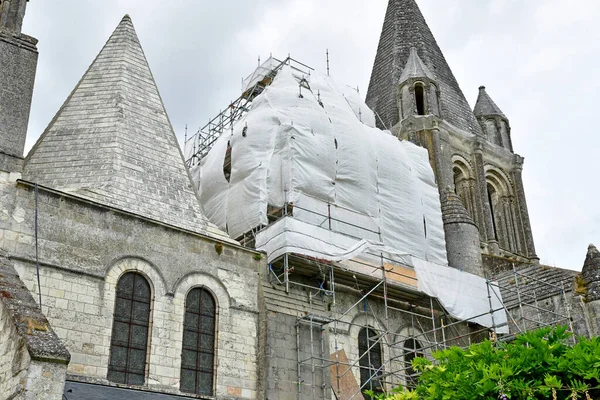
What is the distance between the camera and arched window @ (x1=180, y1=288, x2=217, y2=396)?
13.4 meters

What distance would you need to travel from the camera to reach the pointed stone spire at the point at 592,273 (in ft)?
58.9

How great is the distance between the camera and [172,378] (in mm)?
13094

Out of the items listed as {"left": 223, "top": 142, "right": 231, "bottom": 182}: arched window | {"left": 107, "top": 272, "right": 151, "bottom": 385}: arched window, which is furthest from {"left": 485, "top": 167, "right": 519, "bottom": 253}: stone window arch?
{"left": 107, "top": 272, "right": 151, "bottom": 385}: arched window

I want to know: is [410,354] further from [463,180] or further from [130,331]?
[463,180]

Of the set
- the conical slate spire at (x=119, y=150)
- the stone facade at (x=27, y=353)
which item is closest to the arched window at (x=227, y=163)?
the conical slate spire at (x=119, y=150)

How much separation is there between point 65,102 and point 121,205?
360 cm

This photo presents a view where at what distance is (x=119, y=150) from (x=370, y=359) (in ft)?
22.8

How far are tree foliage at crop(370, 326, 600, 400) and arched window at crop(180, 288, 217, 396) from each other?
580 cm

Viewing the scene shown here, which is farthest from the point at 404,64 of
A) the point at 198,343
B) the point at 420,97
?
the point at 198,343

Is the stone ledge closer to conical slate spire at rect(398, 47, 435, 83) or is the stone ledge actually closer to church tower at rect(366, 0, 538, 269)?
church tower at rect(366, 0, 538, 269)

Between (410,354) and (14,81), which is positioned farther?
(410,354)

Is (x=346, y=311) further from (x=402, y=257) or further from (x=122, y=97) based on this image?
(x=122, y=97)

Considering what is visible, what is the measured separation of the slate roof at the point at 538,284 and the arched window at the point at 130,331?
→ 9.17 m

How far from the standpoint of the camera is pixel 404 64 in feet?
101
